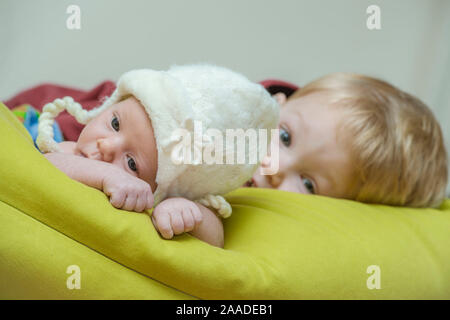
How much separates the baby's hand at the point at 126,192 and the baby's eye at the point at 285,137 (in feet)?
2.08

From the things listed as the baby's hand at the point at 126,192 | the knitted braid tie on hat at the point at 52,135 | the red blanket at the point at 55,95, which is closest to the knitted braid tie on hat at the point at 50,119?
the knitted braid tie on hat at the point at 52,135

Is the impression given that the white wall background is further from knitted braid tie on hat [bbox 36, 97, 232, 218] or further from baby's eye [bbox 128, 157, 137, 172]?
baby's eye [bbox 128, 157, 137, 172]

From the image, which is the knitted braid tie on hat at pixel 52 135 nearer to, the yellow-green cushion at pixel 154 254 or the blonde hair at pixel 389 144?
the yellow-green cushion at pixel 154 254

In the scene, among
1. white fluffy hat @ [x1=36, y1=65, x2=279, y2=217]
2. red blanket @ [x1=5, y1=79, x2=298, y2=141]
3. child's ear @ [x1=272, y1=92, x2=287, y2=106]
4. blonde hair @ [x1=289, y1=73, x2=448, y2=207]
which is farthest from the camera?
child's ear @ [x1=272, y1=92, x2=287, y2=106]

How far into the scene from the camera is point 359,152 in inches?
44.8

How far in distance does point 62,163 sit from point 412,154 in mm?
924

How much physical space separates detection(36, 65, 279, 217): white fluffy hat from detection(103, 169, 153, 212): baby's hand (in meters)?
0.08

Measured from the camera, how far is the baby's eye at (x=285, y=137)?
1.22m

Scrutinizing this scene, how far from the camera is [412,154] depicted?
120cm

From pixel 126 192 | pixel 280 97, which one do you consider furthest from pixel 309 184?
pixel 126 192

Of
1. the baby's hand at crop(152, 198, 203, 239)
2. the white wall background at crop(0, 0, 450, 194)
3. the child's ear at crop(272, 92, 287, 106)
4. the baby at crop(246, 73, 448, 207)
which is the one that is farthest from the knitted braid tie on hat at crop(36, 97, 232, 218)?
the child's ear at crop(272, 92, 287, 106)

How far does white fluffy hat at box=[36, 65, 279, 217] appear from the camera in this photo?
0.71 metres

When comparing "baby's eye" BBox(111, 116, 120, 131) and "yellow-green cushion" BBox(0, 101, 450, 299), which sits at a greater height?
"baby's eye" BBox(111, 116, 120, 131)
